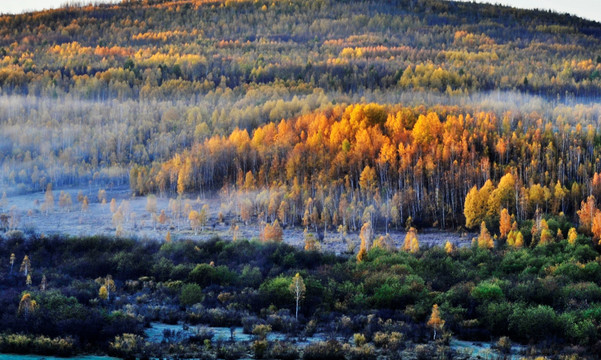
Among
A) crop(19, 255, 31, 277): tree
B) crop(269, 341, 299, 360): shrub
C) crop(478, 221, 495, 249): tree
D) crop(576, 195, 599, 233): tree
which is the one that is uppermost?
crop(269, 341, 299, 360): shrub

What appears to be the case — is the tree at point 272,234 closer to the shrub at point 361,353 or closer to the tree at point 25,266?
the tree at point 25,266

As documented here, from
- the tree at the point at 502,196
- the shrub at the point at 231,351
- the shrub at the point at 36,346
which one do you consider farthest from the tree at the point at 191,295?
the tree at the point at 502,196

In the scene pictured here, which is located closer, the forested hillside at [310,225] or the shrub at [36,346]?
the shrub at [36,346]

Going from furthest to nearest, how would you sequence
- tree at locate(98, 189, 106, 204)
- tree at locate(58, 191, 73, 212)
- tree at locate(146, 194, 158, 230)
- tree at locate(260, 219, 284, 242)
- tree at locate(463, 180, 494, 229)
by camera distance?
tree at locate(98, 189, 106, 204)
tree at locate(58, 191, 73, 212)
tree at locate(146, 194, 158, 230)
tree at locate(463, 180, 494, 229)
tree at locate(260, 219, 284, 242)

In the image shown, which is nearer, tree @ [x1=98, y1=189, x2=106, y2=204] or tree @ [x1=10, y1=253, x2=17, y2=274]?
tree @ [x1=10, y1=253, x2=17, y2=274]

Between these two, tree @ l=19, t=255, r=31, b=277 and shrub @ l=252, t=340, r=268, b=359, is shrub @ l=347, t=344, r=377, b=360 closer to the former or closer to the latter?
shrub @ l=252, t=340, r=268, b=359

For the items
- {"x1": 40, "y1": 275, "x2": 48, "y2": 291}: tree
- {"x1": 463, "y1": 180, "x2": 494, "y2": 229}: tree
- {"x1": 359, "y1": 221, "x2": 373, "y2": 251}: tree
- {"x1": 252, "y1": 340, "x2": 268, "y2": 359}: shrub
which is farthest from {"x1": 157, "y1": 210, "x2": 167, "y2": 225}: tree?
{"x1": 252, "y1": 340, "x2": 268, "y2": 359}: shrub

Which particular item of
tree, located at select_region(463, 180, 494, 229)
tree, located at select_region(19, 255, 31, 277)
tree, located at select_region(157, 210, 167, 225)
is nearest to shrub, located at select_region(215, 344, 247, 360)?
tree, located at select_region(19, 255, 31, 277)

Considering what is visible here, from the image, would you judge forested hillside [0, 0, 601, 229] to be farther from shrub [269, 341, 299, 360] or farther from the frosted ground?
shrub [269, 341, 299, 360]

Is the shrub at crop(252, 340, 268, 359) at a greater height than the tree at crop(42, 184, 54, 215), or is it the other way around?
the shrub at crop(252, 340, 268, 359)

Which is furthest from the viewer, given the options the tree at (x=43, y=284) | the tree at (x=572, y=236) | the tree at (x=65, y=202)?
the tree at (x=65, y=202)

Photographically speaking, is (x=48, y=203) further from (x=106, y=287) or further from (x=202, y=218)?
(x=106, y=287)

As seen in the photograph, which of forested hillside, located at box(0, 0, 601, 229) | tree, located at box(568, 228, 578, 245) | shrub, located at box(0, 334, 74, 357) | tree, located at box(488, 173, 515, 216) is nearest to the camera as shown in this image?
shrub, located at box(0, 334, 74, 357)
